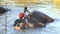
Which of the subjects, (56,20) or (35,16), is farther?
(56,20)

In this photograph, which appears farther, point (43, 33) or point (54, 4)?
point (54, 4)

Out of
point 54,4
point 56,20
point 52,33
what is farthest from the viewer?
point 54,4

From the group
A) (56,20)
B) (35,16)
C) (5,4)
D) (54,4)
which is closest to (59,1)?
(54,4)

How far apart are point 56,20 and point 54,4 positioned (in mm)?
150

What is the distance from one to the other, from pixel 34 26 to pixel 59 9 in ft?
1.14

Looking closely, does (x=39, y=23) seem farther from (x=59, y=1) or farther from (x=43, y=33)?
(x=59, y=1)

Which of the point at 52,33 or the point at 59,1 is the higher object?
the point at 59,1

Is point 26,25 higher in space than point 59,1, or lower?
lower

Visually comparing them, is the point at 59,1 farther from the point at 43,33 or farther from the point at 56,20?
the point at 43,33

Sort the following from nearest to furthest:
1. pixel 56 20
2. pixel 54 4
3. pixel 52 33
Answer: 1. pixel 52 33
2. pixel 56 20
3. pixel 54 4

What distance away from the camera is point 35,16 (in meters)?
1.16

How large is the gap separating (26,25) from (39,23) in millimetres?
77

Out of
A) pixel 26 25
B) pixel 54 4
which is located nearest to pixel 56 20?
pixel 54 4

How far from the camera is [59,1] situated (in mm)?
1384
